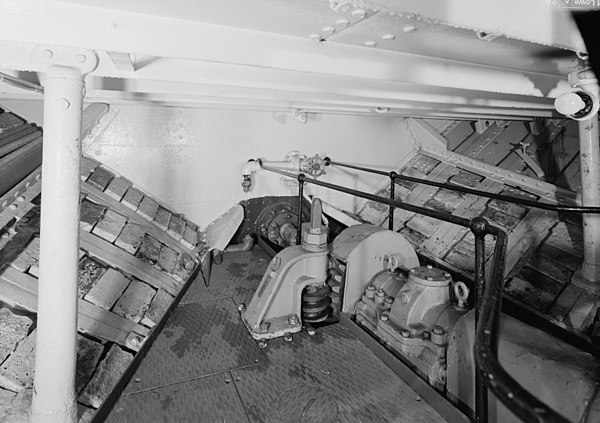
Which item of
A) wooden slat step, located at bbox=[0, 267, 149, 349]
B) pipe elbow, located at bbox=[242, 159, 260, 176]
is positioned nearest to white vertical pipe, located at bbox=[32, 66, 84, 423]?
wooden slat step, located at bbox=[0, 267, 149, 349]

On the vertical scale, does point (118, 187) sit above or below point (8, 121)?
below

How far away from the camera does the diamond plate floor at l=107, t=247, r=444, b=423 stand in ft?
4.91

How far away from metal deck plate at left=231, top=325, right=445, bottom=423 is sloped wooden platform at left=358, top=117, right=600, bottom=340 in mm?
1673

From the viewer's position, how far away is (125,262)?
243 cm

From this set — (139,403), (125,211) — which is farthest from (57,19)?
(125,211)

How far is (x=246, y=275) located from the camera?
311cm

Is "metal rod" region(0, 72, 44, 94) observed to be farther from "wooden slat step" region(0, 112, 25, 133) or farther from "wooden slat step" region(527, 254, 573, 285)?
"wooden slat step" region(527, 254, 573, 285)

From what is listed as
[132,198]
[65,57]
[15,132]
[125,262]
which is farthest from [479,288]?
[15,132]

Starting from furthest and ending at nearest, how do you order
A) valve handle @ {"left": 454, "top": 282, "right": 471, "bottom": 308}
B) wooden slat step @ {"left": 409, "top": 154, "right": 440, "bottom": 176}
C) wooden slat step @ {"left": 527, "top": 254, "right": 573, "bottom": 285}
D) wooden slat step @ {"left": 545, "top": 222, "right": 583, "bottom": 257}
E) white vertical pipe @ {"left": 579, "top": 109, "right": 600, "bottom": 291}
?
wooden slat step @ {"left": 409, "top": 154, "right": 440, "bottom": 176} → wooden slat step @ {"left": 545, "top": 222, "right": 583, "bottom": 257} → wooden slat step @ {"left": 527, "top": 254, "right": 573, "bottom": 285} → white vertical pipe @ {"left": 579, "top": 109, "right": 600, "bottom": 291} → valve handle @ {"left": 454, "top": 282, "right": 471, "bottom": 308}

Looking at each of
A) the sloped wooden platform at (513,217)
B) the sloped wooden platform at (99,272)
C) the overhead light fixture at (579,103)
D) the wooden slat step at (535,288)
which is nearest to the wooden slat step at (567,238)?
the sloped wooden platform at (513,217)

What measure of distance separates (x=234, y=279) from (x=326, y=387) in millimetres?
1562

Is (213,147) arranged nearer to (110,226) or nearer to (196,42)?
(110,226)

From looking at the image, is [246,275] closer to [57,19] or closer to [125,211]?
[125,211]

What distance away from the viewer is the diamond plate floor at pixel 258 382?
1.50 meters
